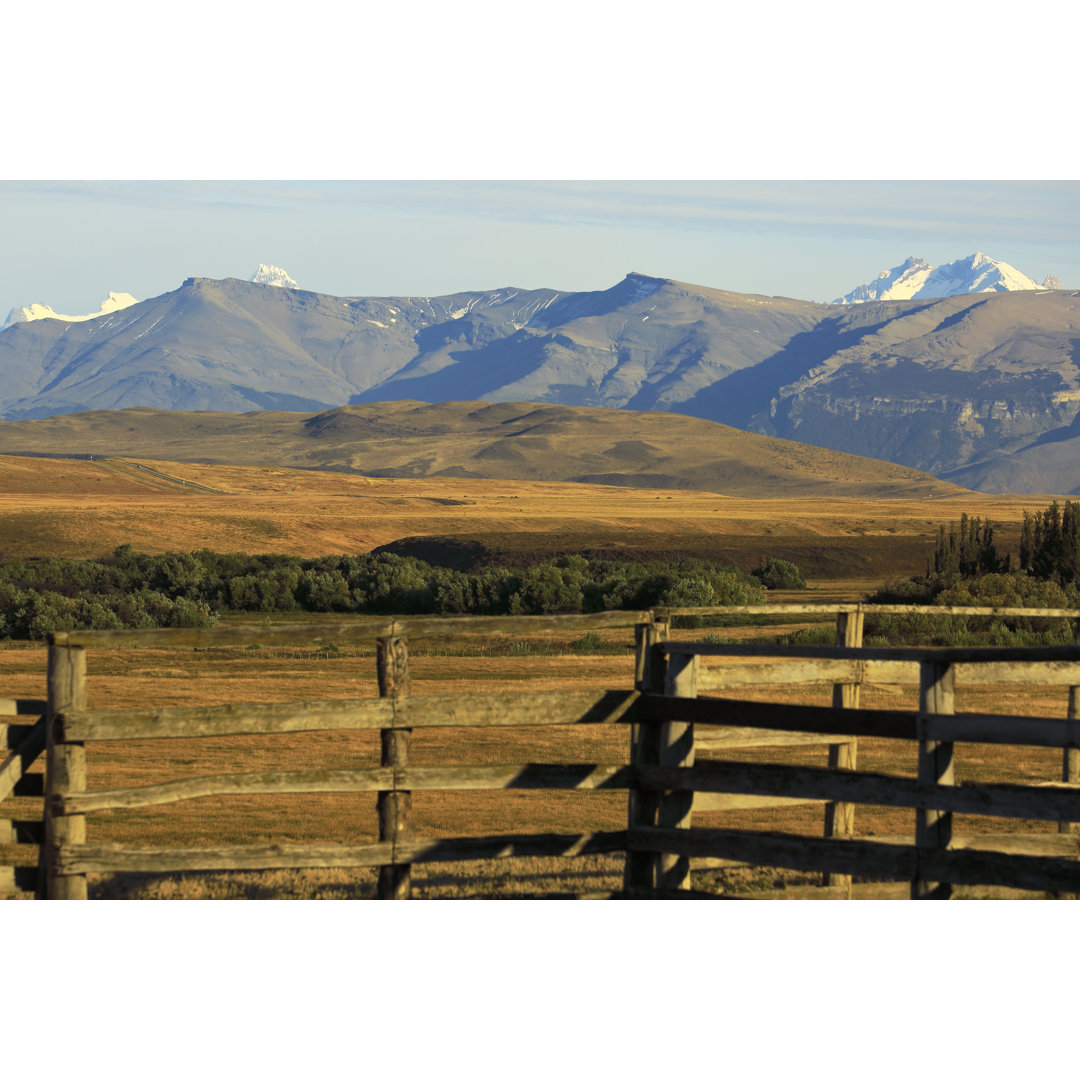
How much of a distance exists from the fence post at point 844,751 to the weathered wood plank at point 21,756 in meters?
4.91

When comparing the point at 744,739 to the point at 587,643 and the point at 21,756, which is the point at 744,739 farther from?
the point at 587,643

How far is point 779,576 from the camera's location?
5522 cm

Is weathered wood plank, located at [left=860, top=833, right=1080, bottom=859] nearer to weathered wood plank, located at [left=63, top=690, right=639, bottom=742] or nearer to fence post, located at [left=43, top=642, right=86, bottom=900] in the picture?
weathered wood plank, located at [left=63, top=690, right=639, bottom=742]

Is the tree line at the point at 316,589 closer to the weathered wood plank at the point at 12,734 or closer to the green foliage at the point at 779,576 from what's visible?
the green foliage at the point at 779,576

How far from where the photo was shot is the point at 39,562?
4906 centimetres

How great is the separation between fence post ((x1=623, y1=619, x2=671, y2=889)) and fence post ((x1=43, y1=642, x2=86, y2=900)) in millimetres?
3027

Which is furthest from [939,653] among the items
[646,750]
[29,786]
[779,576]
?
Answer: [779,576]

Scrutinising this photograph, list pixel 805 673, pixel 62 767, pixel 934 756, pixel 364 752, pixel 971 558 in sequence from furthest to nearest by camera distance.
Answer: pixel 971 558, pixel 364 752, pixel 805 673, pixel 62 767, pixel 934 756

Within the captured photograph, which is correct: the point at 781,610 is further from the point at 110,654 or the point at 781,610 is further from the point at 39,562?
the point at 39,562

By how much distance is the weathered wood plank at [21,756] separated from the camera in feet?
24.7

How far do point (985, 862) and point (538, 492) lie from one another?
145m

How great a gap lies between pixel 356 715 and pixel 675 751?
1817 mm

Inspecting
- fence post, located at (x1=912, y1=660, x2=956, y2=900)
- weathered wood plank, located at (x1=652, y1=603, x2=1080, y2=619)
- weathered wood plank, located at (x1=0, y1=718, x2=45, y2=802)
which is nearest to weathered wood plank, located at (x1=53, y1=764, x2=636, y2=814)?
weathered wood plank, located at (x1=0, y1=718, x2=45, y2=802)

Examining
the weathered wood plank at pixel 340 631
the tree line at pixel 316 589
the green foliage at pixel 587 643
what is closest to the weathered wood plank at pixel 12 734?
the weathered wood plank at pixel 340 631
